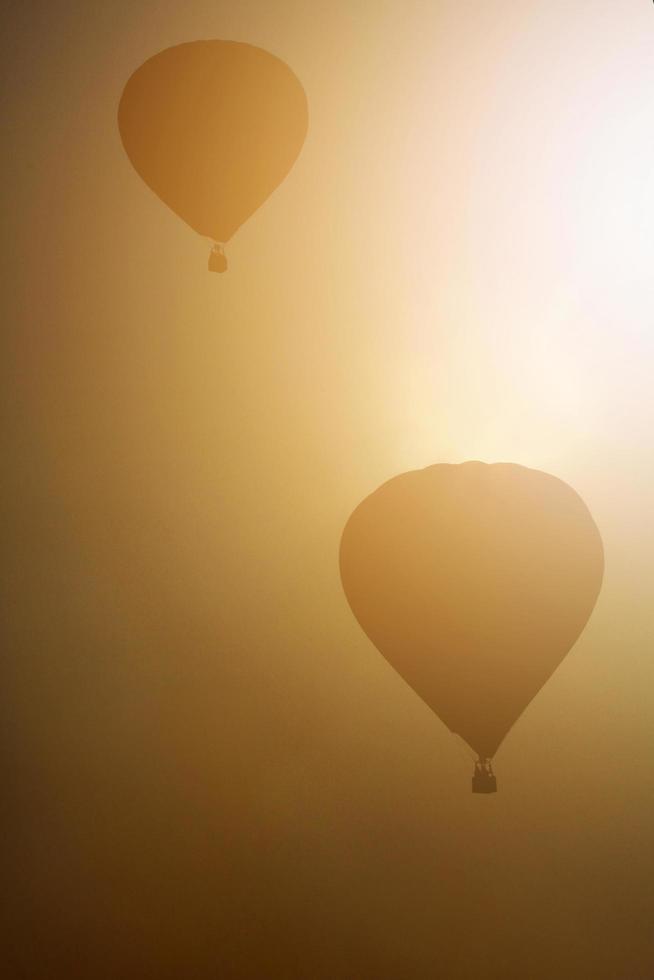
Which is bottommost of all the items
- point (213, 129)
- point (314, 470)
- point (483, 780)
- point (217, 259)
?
Result: point (483, 780)

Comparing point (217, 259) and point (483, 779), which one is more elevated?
point (217, 259)

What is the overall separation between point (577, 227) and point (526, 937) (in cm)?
95

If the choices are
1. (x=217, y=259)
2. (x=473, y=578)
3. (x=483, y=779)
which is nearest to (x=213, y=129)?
(x=217, y=259)

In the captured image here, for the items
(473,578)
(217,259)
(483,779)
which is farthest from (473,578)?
(217,259)

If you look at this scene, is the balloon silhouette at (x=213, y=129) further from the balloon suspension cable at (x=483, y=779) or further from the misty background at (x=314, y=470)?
the balloon suspension cable at (x=483, y=779)

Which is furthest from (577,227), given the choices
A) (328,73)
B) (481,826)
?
(481,826)

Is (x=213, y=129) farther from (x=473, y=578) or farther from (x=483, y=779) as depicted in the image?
(x=483, y=779)

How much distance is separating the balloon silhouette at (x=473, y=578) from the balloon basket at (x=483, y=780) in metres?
0.07

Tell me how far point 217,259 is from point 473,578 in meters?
0.57

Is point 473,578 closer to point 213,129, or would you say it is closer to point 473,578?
point 473,578

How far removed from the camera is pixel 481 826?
93 centimetres

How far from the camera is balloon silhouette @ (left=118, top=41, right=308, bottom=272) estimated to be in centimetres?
102

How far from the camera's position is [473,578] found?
0.99m

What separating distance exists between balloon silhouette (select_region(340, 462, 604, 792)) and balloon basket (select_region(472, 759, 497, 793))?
0.07 meters
